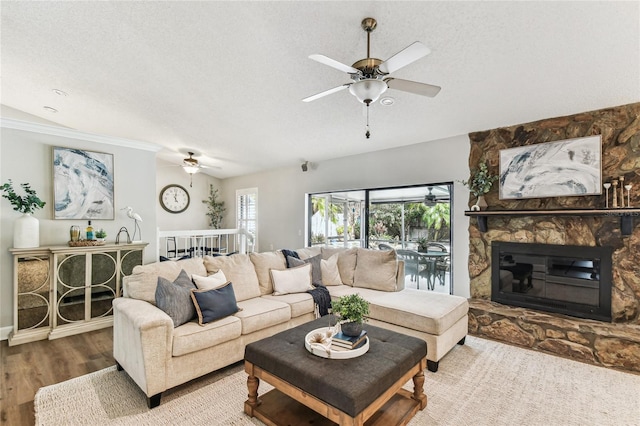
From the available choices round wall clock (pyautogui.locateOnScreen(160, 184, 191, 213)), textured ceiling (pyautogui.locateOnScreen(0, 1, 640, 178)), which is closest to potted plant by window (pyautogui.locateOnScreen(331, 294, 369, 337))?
textured ceiling (pyautogui.locateOnScreen(0, 1, 640, 178))

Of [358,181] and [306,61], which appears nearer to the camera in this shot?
[306,61]

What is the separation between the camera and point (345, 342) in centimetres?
207

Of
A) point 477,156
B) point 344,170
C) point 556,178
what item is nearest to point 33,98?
point 344,170

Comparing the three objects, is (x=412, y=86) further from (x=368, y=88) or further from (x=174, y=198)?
(x=174, y=198)

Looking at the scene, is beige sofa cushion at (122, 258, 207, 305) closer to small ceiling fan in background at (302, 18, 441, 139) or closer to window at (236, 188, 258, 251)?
small ceiling fan in background at (302, 18, 441, 139)

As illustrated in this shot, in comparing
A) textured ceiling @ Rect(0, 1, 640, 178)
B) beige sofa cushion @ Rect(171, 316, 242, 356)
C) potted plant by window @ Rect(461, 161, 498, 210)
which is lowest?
beige sofa cushion @ Rect(171, 316, 242, 356)

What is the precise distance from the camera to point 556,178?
3559 mm

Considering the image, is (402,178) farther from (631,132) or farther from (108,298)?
(108,298)

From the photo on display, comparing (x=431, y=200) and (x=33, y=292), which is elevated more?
(x=431, y=200)

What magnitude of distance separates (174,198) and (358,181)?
5.17 metres

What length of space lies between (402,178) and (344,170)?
123 centimetres

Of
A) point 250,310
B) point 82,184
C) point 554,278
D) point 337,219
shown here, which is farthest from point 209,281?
point 554,278

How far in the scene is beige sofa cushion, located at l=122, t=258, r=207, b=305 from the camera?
2.74 m

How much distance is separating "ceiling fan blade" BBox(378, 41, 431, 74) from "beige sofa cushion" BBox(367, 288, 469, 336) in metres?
2.23
